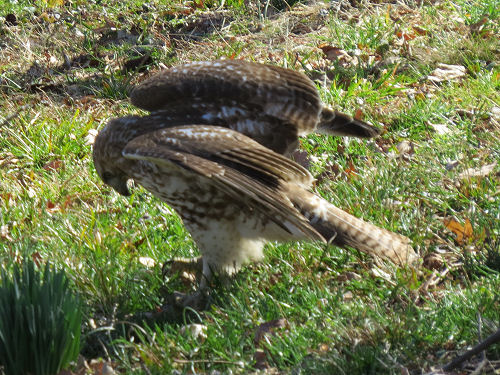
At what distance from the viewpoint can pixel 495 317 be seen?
3.29 m

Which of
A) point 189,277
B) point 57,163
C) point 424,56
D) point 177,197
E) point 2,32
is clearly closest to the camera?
point 177,197

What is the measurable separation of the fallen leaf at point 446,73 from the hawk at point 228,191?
2.70 m

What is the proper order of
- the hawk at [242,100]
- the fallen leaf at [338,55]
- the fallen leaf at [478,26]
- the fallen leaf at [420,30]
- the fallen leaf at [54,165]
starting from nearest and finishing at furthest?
the hawk at [242,100]
the fallen leaf at [54,165]
the fallen leaf at [478,26]
the fallen leaf at [338,55]
the fallen leaf at [420,30]

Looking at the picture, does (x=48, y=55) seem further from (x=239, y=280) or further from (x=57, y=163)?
(x=239, y=280)

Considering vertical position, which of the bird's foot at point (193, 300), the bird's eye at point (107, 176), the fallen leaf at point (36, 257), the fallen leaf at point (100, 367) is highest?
the bird's eye at point (107, 176)

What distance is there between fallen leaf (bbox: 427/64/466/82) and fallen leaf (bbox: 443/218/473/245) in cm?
245

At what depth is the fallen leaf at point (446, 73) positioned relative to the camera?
6617 mm

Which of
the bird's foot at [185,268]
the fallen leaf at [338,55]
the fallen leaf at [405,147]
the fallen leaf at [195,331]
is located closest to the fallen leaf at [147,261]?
the bird's foot at [185,268]

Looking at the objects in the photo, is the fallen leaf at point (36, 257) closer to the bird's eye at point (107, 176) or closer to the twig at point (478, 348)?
the bird's eye at point (107, 176)

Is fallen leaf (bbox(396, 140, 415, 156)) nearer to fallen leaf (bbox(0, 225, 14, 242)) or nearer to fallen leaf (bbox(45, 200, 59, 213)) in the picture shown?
fallen leaf (bbox(45, 200, 59, 213))

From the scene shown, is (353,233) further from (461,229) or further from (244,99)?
(244,99)

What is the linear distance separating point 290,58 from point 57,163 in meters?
2.40

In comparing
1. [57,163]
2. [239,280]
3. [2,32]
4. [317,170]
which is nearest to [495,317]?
[239,280]

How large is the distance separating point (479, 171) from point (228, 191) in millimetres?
1914
